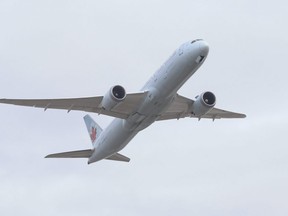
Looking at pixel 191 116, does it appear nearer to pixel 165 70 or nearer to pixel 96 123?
pixel 165 70

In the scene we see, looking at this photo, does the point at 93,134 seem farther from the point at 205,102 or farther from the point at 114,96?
the point at 114,96

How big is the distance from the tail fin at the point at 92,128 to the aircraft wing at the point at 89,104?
8.66 metres

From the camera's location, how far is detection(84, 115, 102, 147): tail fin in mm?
68250

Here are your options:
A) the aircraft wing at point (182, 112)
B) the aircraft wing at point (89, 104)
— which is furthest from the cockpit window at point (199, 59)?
the aircraft wing at point (182, 112)

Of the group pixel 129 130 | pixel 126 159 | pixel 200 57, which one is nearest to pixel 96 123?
pixel 126 159

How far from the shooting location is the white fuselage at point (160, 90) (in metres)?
51.3

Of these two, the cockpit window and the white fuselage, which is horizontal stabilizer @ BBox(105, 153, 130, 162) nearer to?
the white fuselage

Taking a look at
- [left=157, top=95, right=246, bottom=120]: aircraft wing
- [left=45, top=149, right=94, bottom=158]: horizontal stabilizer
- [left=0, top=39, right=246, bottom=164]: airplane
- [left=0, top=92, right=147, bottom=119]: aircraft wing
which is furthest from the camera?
[left=45, top=149, right=94, bottom=158]: horizontal stabilizer

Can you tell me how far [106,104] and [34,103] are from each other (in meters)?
5.39

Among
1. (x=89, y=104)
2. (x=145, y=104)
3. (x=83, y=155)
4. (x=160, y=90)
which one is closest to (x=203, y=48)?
(x=160, y=90)

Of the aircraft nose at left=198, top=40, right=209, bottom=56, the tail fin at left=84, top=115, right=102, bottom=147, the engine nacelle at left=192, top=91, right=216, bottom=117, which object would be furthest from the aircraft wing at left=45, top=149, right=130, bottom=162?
the aircraft nose at left=198, top=40, right=209, bottom=56

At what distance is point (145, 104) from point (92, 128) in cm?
1665

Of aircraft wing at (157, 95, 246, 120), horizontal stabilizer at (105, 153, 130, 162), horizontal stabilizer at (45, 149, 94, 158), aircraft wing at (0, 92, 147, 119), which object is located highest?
aircraft wing at (157, 95, 246, 120)

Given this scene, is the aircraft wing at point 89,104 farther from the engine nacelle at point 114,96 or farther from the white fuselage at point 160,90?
the engine nacelle at point 114,96
